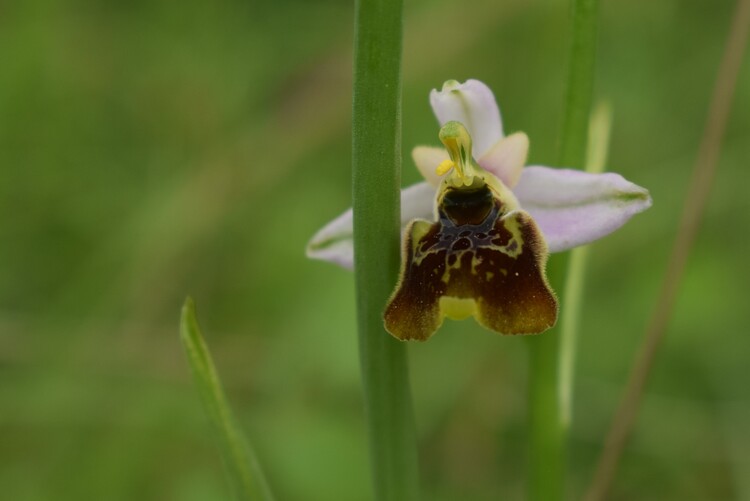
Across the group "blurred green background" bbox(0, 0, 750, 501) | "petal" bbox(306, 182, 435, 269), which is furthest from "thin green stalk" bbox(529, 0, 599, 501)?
"blurred green background" bbox(0, 0, 750, 501)

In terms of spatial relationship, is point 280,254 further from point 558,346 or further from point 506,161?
point 506,161

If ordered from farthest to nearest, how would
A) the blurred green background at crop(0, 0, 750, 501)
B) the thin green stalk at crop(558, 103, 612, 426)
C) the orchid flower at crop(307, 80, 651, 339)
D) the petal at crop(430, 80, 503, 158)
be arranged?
the blurred green background at crop(0, 0, 750, 501) → the thin green stalk at crop(558, 103, 612, 426) → the petal at crop(430, 80, 503, 158) → the orchid flower at crop(307, 80, 651, 339)

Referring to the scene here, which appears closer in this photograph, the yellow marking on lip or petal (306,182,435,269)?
the yellow marking on lip

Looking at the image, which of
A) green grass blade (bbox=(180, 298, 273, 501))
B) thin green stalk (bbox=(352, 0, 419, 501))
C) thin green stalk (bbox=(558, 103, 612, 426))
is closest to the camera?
thin green stalk (bbox=(352, 0, 419, 501))

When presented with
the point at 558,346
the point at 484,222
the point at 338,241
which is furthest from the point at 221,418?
the point at 558,346

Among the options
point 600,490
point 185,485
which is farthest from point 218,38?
point 600,490

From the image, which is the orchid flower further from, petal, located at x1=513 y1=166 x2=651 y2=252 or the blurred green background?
the blurred green background

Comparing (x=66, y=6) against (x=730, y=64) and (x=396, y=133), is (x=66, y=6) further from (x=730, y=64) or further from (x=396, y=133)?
(x=396, y=133)
